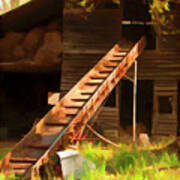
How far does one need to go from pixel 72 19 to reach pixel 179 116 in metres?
8.10

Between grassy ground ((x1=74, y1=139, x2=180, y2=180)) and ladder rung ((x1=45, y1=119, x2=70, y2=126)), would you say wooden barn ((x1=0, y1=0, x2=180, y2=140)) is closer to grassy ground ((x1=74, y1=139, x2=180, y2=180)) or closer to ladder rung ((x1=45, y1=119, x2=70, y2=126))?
grassy ground ((x1=74, y1=139, x2=180, y2=180))

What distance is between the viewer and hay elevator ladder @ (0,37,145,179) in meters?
6.22

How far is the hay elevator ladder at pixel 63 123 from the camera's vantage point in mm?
6219

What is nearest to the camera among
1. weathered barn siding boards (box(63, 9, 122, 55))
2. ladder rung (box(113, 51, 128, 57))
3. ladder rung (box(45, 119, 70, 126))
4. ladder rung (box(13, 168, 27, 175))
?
ladder rung (box(13, 168, 27, 175))

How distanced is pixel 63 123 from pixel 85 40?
6.27 meters

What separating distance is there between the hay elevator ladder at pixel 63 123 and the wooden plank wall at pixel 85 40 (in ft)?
8.70

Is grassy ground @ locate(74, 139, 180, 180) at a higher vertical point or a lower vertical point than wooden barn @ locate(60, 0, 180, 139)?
lower

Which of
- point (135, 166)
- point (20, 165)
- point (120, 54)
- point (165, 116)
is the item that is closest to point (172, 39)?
point (165, 116)

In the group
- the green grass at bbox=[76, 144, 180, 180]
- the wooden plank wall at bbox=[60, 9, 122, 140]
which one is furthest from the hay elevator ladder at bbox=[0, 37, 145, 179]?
the wooden plank wall at bbox=[60, 9, 122, 140]

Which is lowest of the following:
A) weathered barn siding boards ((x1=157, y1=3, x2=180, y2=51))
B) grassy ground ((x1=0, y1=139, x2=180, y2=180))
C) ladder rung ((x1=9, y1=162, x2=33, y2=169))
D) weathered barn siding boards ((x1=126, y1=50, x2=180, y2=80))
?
grassy ground ((x1=0, y1=139, x2=180, y2=180))

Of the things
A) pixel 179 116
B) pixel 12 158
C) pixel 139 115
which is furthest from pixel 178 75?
pixel 12 158

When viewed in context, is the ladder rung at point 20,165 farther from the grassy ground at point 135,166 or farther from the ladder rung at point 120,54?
the ladder rung at point 120,54

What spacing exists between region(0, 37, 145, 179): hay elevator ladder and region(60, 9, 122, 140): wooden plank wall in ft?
8.70

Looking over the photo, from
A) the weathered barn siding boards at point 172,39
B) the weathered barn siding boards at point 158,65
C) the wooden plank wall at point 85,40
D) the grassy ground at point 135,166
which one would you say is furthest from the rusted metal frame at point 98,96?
the weathered barn siding boards at point 172,39
